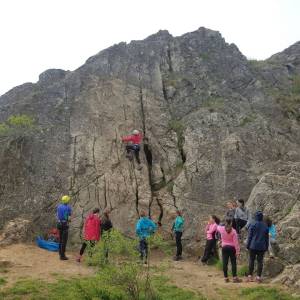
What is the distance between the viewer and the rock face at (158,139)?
2723 centimetres

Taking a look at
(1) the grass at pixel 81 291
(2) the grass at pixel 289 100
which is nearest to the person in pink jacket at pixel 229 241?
(1) the grass at pixel 81 291

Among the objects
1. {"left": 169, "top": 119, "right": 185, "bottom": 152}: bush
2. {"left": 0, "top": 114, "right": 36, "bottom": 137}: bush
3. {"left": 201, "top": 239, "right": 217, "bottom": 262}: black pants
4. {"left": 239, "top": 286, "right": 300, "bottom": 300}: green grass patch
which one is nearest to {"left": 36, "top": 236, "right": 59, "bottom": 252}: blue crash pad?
{"left": 201, "top": 239, "right": 217, "bottom": 262}: black pants

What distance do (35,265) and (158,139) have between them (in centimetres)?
1426

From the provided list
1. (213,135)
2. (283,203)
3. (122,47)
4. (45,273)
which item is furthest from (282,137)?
(45,273)

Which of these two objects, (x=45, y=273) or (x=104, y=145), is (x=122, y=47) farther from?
(x=45, y=273)

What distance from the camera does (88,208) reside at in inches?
1081

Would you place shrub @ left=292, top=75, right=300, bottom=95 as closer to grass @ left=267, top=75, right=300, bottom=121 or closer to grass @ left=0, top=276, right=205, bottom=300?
grass @ left=267, top=75, right=300, bottom=121

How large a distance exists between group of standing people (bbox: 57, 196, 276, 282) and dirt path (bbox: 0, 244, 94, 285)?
2.99 feet

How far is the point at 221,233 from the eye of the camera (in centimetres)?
1781

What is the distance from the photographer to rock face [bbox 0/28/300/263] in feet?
89.4

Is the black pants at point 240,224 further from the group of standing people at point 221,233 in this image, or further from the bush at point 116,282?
the bush at point 116,282

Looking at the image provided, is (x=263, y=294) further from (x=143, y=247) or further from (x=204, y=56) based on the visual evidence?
(x=204, y=56)

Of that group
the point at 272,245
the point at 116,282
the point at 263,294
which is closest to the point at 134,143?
the point at 272,245

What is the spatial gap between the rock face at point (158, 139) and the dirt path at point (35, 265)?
3.09 meters
